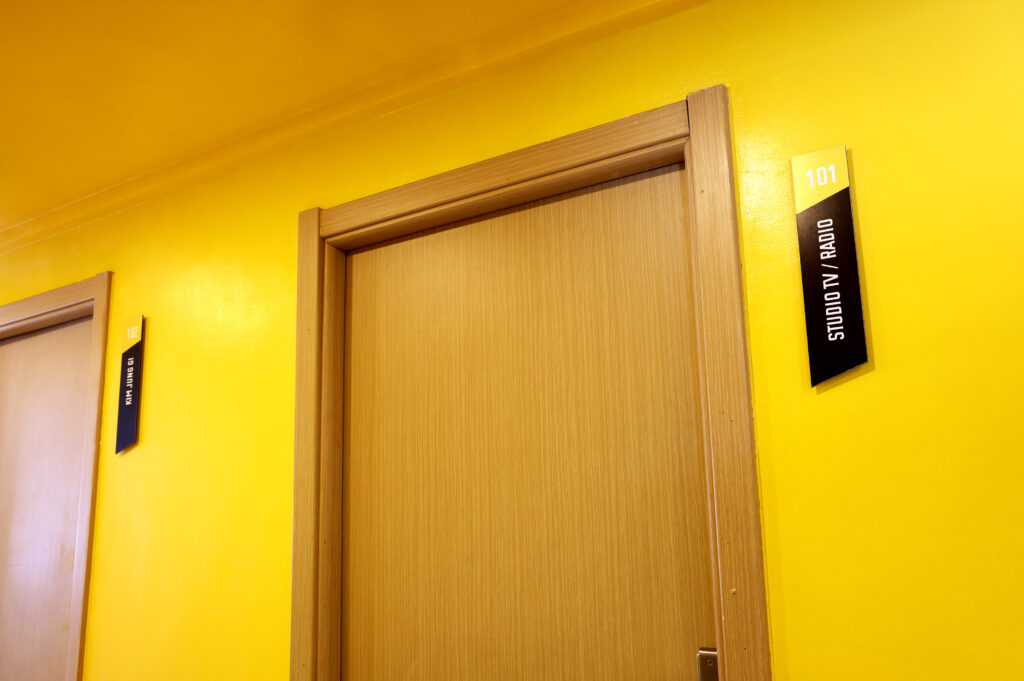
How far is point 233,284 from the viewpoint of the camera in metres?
1.82

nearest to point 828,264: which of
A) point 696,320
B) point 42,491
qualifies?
point 696,320

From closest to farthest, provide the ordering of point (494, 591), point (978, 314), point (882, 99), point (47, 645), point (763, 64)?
point (978, 314), point (882, 99), point (763, 64), point (494, 591), point (47, 645)

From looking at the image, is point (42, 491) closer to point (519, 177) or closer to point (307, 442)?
point (307, 442)

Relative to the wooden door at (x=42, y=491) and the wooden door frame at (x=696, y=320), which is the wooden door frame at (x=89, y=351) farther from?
the wooden door frame at (x=696, y=320)

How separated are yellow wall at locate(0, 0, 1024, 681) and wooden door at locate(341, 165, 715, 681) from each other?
0.53ft

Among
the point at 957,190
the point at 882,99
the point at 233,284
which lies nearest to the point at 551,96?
the point at 882,99

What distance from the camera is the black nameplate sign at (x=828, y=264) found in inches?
41.6

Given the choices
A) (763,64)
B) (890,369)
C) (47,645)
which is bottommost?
(47,645)

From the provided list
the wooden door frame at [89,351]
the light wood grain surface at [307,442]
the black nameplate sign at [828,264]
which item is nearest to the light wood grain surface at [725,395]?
the black nameplate sign at [828,264]

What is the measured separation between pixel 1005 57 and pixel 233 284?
179 centimetres

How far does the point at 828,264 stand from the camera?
1.08 metres

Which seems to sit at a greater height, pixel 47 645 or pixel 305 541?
pixel 305 541

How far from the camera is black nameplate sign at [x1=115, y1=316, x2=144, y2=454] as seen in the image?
1.93 m

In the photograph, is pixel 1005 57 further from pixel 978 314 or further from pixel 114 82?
pixel 114 82
